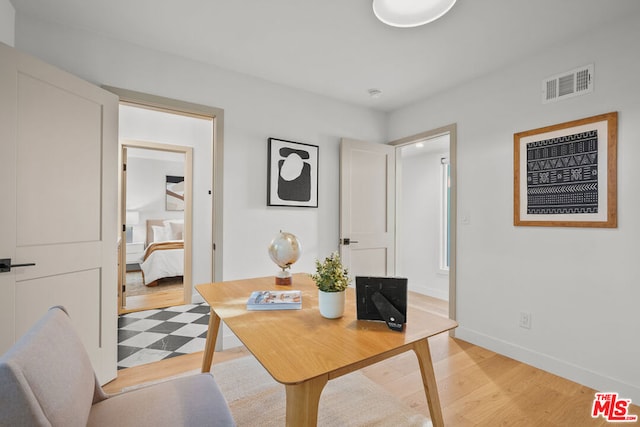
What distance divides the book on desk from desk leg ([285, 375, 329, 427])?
50 cm

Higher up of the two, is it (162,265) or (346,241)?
(346,241)

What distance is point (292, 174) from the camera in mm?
3031

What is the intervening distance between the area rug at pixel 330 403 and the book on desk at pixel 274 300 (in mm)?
769

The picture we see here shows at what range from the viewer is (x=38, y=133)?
1728 millimetres

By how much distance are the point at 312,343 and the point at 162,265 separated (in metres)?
4.41

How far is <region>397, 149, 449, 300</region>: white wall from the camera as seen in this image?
457 cm

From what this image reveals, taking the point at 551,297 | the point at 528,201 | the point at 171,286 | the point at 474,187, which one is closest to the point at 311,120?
the point at 474,187

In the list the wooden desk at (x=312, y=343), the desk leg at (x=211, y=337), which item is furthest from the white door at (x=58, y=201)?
the wooden desk at (x=312, y=343)

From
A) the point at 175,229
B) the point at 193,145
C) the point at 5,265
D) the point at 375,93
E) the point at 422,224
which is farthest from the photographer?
the point at 175,229

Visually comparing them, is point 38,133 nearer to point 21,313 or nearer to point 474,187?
point 21,313

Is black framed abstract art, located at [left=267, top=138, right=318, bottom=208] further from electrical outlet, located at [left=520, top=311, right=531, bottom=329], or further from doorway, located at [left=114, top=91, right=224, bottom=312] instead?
electrical outlet, located at [left=520, top=311, right=531, bottom=329]

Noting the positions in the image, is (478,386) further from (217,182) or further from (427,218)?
(427,218)

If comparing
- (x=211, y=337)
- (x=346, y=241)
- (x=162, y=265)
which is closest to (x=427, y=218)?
(x=346, y=241)

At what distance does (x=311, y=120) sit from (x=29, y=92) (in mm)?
2175
